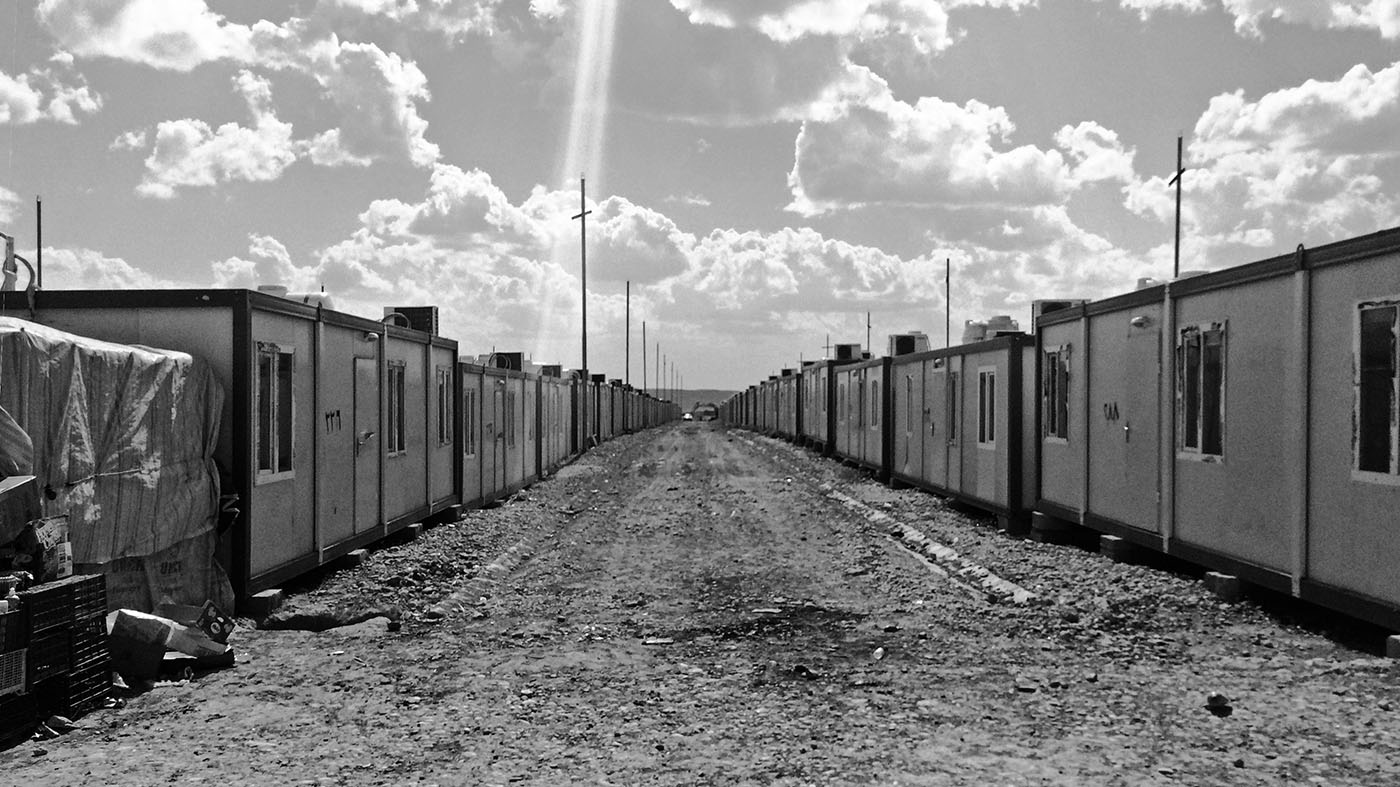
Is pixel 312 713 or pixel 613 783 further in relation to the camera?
pixel 312 713

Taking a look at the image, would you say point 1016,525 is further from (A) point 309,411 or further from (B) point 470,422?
(A) point 309,411

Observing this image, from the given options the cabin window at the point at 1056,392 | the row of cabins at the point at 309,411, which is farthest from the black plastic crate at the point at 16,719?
the cabin window at the point at 1056,392

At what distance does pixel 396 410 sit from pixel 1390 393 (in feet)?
34.6

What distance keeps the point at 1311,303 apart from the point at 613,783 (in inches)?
250

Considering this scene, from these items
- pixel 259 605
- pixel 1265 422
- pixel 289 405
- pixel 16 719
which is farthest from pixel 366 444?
pixel 1265 422

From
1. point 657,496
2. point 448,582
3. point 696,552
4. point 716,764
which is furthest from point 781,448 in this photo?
point 716,764

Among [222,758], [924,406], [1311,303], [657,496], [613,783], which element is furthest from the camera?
[657,496]

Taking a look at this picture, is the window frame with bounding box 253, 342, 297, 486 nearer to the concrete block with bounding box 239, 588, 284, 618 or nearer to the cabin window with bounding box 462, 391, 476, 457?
the concrete block with bounding box 239, 588, 284, 618

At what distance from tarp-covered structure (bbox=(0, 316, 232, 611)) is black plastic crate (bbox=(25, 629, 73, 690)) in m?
1.06

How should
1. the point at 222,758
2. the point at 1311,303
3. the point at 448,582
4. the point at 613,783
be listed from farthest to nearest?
the point at 448,582 < the point at 1311,303 < the point at 222,758 < the point at 613,783

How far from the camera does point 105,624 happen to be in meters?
6.83

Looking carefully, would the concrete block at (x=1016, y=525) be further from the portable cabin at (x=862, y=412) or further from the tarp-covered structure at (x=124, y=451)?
the tarp-covered structure at (x=124, y=451)

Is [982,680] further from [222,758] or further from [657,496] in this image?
[657,496]

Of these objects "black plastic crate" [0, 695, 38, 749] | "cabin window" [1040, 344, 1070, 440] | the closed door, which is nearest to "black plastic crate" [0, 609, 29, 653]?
"black plastic crate" [0, 695, 38, 749]
